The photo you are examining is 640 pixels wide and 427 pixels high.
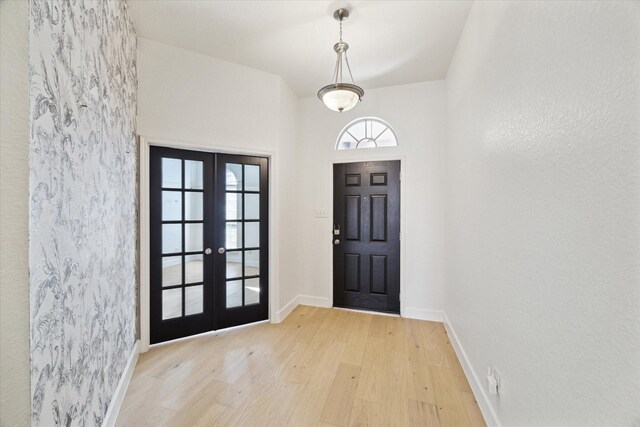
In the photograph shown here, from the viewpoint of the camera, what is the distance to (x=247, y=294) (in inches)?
117

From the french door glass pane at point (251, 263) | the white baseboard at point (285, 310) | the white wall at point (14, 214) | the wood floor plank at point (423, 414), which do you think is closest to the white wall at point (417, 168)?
the white baseboard at point (285, 310)

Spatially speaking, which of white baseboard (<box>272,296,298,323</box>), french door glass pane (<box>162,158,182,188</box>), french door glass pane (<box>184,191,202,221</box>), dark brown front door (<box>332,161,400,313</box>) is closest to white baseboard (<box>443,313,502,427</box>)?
dark brown front door (<box>332,161,400,313</box>)

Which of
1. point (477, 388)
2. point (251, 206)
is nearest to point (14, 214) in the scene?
point (251, 206)

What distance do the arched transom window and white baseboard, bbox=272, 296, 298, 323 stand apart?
7.29 ft

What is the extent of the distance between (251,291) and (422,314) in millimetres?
2147

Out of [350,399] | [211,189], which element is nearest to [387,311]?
[350,399]

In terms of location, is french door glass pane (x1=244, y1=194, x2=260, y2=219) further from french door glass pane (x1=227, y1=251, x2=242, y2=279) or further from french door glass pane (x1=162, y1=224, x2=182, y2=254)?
french door glass pane (x1=162, y1=224, x2=182, y2=254)

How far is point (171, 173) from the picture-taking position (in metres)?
2.55

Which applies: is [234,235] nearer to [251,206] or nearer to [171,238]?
[251,206]

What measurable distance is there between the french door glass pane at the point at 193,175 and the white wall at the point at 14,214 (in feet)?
6.14

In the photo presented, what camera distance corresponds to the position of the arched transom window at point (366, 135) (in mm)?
3355

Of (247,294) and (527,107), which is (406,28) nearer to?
(527,107)

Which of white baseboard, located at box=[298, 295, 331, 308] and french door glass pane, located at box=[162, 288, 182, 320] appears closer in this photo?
french door glass pane, located at box=[162, 288, 182, 320]

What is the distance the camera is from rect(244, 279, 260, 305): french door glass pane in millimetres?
2957
